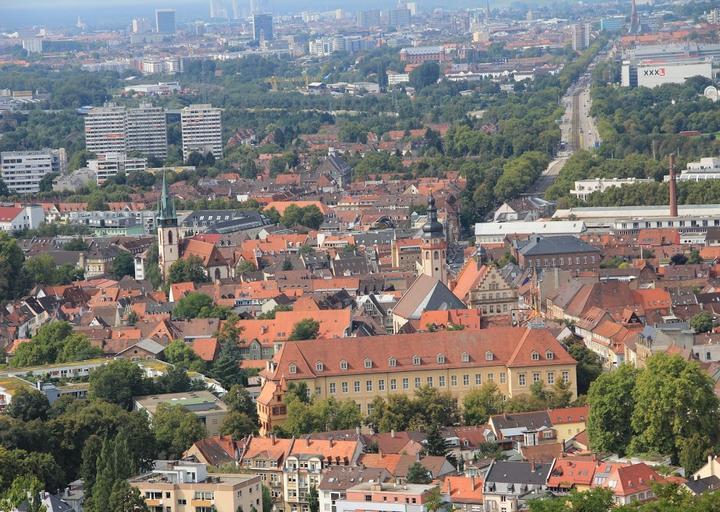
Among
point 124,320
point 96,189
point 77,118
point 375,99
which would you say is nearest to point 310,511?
point 124,320

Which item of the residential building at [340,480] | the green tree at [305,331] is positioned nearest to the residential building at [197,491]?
the residential building at [340,480]

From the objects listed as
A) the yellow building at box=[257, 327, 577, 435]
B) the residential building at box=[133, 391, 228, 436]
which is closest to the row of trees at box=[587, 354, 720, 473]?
the yellow building at box=[257, 327, 577, 435]

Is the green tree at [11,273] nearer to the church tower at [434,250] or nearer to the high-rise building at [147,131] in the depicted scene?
the church tower at [434,250]

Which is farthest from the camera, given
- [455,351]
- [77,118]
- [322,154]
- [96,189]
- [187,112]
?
[77,118]

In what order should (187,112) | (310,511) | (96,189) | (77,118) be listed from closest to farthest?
(310,511)
(96,189)
(187,112)
(77,118)

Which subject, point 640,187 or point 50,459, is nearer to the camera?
point 50,459

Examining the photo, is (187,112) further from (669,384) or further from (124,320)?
(669,384)
